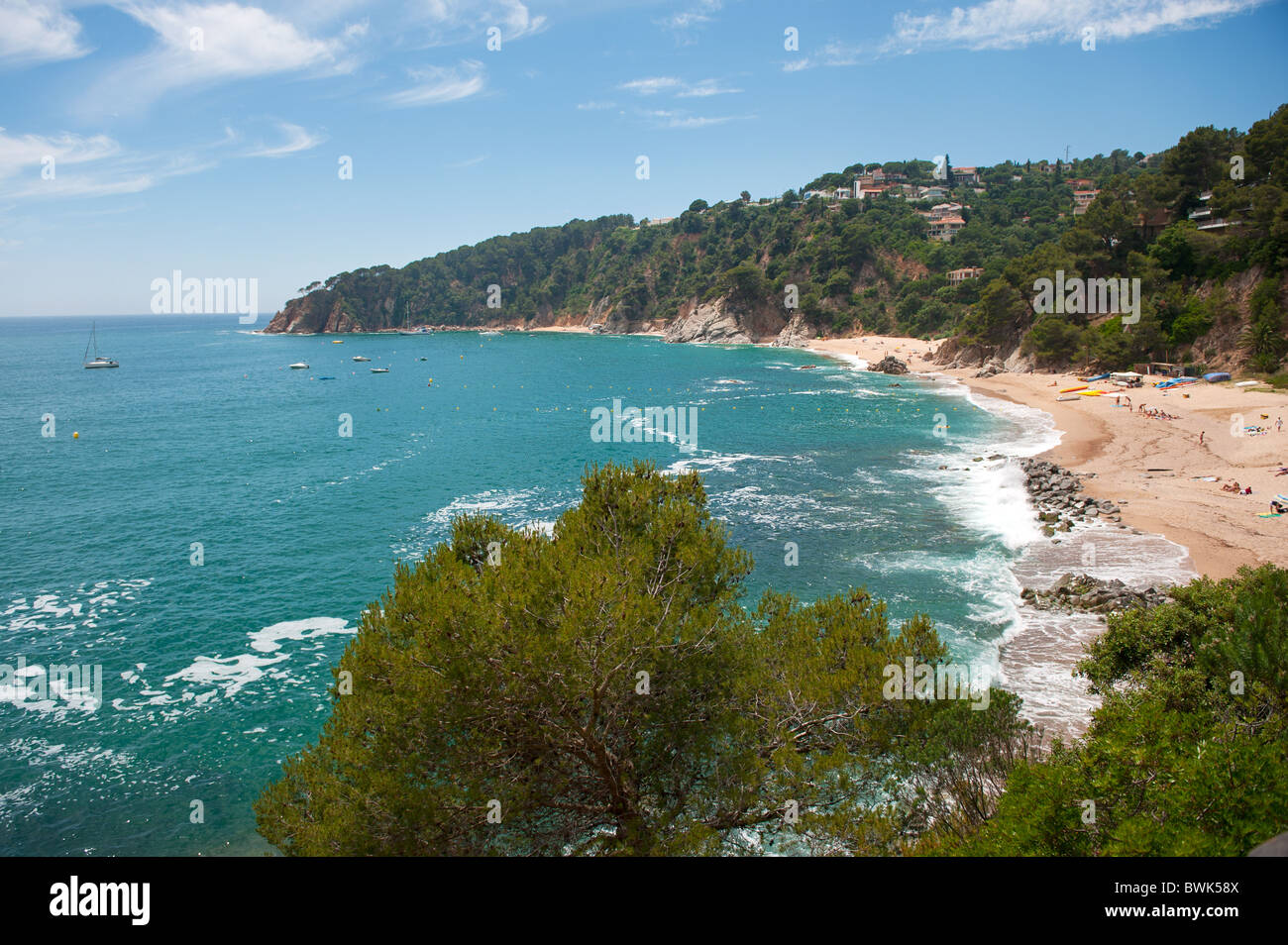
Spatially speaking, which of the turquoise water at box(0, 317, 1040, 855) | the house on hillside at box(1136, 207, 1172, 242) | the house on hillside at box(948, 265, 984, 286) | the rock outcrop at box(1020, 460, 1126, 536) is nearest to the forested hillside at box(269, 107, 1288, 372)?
the house on hillside at box(1136, 207, 1172, 242)

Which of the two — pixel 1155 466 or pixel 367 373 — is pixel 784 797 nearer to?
pixel 1155 466

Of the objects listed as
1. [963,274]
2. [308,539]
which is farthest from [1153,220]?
[308,539]

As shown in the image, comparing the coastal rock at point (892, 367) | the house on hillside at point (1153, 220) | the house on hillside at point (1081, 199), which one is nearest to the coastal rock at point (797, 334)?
the coastal rock at point (892, 367)

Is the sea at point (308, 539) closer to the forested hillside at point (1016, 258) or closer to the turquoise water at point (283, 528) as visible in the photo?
the turquoise water at point (283, 528)

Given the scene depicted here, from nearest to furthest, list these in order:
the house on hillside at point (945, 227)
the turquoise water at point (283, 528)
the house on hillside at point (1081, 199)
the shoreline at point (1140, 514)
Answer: the turquoise water at point (283, 528)
the shoreline at point (1140, 514)
the house on hillside at point (945, 227)
the house on hillside at point (1081, 199)

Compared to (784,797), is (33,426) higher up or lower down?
higher up

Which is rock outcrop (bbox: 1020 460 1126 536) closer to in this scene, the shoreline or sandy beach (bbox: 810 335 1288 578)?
the shoreline

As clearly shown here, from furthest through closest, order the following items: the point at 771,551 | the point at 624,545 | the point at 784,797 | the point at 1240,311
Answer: the point at 1240,311 < the point at 771,551 < the point at 624,545 < the point at 784,797

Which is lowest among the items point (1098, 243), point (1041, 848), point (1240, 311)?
point (1041, 848)
